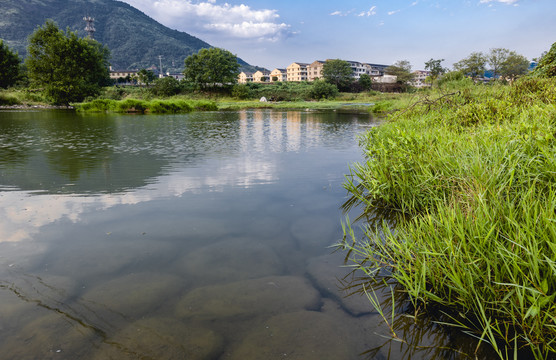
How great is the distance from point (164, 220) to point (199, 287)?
214cm

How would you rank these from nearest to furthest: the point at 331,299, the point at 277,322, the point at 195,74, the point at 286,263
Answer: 1. the point at 277,322
2. the point at 331,299
3. the point at 286,263
4. the point at 195,74

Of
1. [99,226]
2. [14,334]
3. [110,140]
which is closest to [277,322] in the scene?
[14,334]

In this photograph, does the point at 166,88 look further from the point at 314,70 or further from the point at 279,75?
the point at 279,75

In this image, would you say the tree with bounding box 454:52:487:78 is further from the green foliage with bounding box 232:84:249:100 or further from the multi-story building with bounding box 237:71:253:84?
the multi-story building with bounding box 237:71:253:84

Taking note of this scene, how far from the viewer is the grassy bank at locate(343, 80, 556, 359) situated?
236cm

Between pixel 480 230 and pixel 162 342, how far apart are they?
2.90m

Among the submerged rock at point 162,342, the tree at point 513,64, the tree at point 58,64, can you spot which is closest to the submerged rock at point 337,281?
the submerged rock at point 162,342

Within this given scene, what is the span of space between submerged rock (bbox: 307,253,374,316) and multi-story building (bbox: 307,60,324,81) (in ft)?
439

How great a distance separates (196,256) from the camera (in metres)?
4.01

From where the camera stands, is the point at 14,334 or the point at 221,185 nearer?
the point at 14,334

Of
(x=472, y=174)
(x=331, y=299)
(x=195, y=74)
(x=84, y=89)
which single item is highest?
(x=195, y=74)

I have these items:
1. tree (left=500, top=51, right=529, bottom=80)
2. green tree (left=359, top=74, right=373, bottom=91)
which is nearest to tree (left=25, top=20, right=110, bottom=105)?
green tree (left=359, top=74, right=373, bottom=91)

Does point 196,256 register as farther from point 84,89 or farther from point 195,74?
point 195,74

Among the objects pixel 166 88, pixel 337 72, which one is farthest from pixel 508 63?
pixel 166 88
